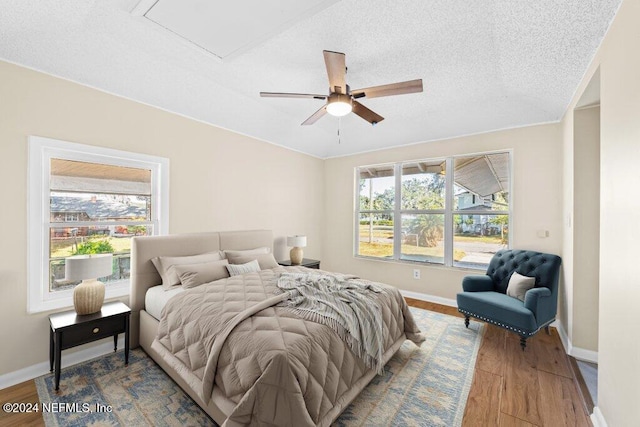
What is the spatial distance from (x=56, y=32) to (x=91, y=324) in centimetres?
239

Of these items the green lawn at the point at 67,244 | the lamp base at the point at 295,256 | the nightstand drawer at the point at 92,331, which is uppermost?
the green lawn at the point at 67,244

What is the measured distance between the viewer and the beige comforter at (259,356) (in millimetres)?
1427

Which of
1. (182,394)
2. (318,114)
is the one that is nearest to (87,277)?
(182,394)

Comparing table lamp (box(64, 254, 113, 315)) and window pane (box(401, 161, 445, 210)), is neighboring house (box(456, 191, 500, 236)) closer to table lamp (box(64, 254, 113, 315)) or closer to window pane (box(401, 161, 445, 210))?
window pane (box(401, 161, 445, 210))

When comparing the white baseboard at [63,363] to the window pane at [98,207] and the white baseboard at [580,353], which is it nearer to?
the window pane at [98,207]

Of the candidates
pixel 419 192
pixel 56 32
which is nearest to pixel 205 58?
pixel 56 32

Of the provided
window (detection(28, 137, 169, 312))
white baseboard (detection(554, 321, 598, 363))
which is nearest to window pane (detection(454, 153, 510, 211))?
white baseboard (detection(554, 321, 598, 363))

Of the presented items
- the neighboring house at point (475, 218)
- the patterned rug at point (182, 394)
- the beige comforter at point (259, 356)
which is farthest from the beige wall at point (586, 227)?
the beige comforter at point (259, 356)

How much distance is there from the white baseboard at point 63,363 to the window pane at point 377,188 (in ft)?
13.7

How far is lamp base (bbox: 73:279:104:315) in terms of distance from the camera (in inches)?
92.7

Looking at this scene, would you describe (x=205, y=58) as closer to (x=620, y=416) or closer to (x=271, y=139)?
(x=271, y=139)

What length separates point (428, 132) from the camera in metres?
4.19

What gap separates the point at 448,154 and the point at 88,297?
4793mm

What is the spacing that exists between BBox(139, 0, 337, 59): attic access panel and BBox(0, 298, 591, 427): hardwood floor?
9.79 feet
